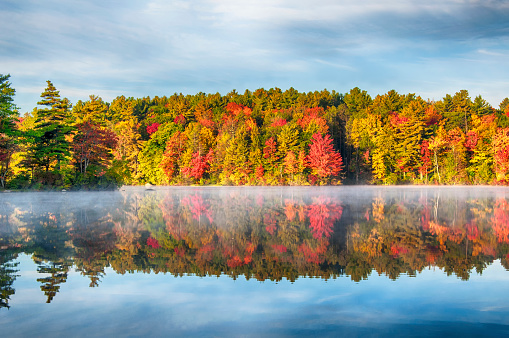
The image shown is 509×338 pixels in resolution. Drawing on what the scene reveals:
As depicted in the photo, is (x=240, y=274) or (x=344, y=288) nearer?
(x=344, y=288)

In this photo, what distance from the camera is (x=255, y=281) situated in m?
8.21

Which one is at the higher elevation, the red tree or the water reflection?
the red tree

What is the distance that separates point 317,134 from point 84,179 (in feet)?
118

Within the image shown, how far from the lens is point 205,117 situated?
274 ft

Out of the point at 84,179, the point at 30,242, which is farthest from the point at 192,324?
the point at 84,179

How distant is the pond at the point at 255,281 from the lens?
6.08m

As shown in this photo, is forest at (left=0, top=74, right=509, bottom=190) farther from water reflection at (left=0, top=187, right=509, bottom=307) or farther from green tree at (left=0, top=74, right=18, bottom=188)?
water reflection at (left=0, top=187, right=509, bottom=307)

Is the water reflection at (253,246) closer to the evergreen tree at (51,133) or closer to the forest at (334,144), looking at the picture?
the evergreen tree at (51,133)

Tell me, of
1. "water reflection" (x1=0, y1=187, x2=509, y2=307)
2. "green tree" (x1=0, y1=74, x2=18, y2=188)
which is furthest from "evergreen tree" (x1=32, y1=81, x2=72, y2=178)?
"water reflection" (x1=0, y1=187, x2=509, y2=307)

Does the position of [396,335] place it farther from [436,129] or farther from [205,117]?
[205,117]

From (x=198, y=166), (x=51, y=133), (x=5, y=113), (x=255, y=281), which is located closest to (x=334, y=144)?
(x=198, y=166)

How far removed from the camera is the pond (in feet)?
19.9

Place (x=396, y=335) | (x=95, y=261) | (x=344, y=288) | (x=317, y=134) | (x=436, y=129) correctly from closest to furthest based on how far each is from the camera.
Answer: (x=396, y=335) < (x=344, y=288) < (x=95, y=261) < (x=317, y=134) < (x=436, y=129)

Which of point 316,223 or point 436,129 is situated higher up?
point 436,129
